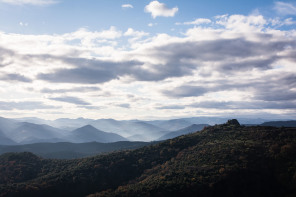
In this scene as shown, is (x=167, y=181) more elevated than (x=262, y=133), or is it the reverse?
(x=262, y=133)

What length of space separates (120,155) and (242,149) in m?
77.4

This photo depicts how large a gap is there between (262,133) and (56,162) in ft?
447

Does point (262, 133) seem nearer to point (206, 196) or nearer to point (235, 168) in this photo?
point (235, 168)

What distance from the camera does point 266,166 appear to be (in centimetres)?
9294

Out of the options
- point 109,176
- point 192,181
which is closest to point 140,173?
point 109,176

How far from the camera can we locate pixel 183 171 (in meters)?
100

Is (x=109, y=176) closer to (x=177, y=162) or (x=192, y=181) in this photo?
(x=177, y=162)

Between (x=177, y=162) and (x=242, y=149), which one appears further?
(x=177, y=162)

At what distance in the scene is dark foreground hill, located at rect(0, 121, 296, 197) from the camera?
278 ft

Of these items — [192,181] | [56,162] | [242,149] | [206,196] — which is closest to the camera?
[206,196]

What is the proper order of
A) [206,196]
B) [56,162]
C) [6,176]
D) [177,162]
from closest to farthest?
[206,196]
[177,162]
[6,176]
[56,162]

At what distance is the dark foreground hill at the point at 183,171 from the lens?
84875mm

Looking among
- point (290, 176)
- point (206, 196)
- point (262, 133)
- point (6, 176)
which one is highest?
point (262, 133)

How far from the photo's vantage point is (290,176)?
85.4m
